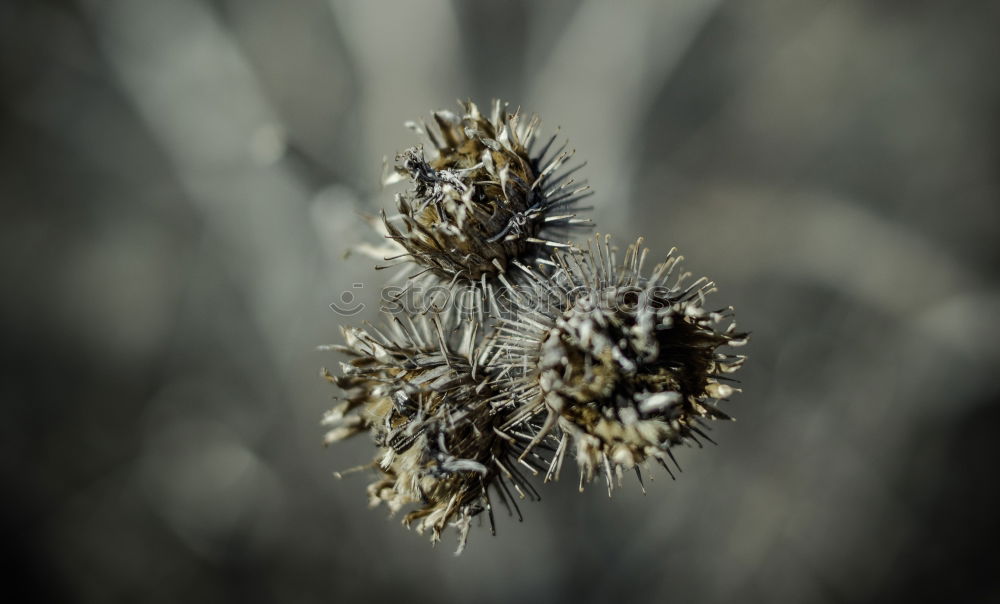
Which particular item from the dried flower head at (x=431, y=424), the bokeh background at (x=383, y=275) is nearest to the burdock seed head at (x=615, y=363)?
the dried flower head at (x=431, y=424)

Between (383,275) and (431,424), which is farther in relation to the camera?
(383,275)

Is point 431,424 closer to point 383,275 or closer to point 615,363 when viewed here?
point 615,363

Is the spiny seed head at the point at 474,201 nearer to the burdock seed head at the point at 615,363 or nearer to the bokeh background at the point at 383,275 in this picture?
the burdock seed head at the point at 615,363

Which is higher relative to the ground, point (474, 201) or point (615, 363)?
point (474, 201)

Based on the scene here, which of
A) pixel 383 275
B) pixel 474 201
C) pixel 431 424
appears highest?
pixel 383 275

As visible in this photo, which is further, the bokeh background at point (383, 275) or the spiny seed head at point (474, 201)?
the bokeh background at point (383, 275)

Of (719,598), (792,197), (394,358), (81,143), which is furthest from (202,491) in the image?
(792,197)

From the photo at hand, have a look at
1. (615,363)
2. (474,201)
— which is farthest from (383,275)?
(615,363)
